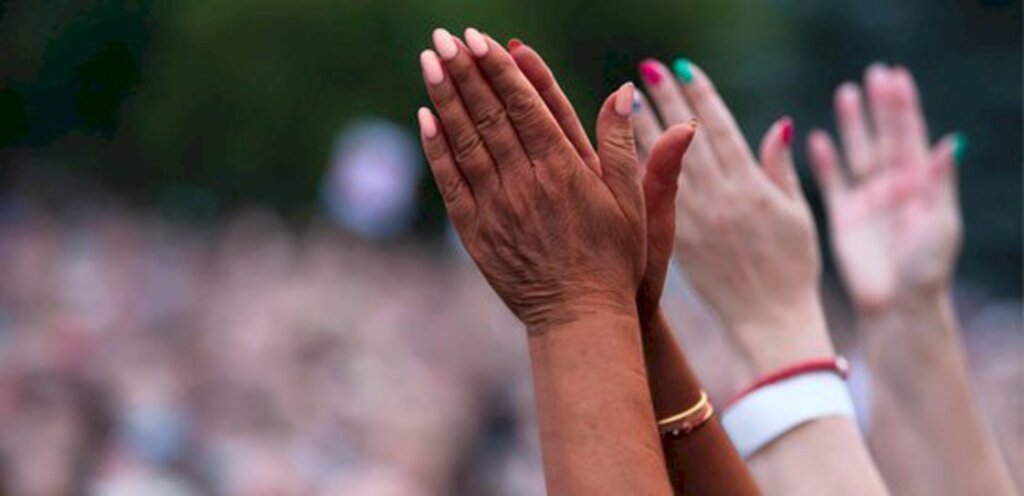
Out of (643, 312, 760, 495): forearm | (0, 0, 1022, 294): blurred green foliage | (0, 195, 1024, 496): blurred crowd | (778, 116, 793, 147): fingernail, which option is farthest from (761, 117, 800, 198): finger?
(0, 0, 1022, 294): blurred green foliage

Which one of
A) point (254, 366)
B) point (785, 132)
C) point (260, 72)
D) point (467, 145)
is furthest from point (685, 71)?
point (260, 72)

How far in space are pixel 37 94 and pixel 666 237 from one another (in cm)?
626

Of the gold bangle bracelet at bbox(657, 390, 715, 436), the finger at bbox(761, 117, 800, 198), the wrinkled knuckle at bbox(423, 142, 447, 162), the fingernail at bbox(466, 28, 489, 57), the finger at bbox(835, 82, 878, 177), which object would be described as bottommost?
the gold bangle bracelet at bbox(657, 390, 715, 436)

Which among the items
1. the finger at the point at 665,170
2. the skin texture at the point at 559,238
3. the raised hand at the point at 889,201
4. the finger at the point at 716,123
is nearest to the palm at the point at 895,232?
the raised hand at the point at 889,201

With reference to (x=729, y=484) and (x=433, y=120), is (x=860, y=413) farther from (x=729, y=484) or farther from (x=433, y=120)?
(x=433, y=120)

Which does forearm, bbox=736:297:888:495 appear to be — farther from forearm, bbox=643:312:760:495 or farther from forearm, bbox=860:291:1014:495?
forearm, bbox=860:291:1014:495

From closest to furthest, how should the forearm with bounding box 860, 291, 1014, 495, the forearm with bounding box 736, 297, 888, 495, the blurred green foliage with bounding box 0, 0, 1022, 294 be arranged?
the forearm with bounding box 736, 297, 888, 495
the forearm with bounding box 860, 291, 1014, 495
the blurred green foliage with bounding box 0, 0, 1022, 294

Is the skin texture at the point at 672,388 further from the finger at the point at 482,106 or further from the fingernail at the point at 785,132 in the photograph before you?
the fingernail at the point at 785,132

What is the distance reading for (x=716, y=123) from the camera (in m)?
2.70

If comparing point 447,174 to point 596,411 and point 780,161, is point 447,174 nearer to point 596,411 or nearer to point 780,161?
point 596,411

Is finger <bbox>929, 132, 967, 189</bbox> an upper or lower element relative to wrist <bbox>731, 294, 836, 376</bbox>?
upper

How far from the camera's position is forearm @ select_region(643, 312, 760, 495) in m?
2.15

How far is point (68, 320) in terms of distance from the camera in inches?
244

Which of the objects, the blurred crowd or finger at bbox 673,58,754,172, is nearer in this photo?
finger at bbox 673,58,754,172
